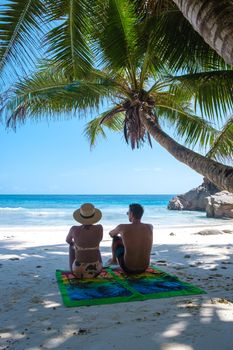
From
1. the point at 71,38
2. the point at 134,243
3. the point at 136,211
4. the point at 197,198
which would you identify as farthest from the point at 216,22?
the point at 197,198

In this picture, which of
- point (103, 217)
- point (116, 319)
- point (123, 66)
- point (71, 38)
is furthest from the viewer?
point (103, 217)

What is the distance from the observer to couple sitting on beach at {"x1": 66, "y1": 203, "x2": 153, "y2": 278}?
4555mm

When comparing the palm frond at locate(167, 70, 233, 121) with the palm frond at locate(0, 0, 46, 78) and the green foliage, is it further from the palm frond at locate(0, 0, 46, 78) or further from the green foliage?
the palm frond at locate(0, 0, 46, 78)

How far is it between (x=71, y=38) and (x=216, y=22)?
380cm

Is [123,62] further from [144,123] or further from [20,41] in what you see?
[20,41]

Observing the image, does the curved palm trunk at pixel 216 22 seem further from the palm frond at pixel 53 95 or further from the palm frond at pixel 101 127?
the palm frond at pixel 101 127

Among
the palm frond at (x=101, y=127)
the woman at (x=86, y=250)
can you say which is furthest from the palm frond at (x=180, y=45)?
the palm frond at (x=101, y=127)

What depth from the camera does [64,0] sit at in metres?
5.07

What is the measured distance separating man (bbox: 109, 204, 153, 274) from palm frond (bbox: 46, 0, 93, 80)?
2902mm

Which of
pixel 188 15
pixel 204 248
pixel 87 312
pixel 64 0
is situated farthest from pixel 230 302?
pixel 64 0

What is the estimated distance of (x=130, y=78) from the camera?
21.8 feet

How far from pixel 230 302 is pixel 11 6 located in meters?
4.62

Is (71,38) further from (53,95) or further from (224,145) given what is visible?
(224,145)

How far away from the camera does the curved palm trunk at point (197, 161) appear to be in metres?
3.46
